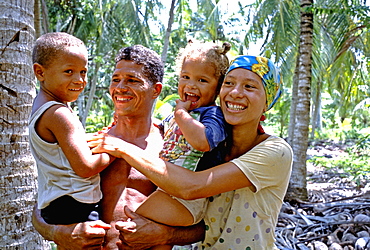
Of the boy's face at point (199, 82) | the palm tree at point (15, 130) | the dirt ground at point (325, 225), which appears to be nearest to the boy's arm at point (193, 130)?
the boy's face at point (199, 82)

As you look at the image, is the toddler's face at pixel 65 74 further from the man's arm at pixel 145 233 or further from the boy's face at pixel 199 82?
the man's arm at pixel 145 233

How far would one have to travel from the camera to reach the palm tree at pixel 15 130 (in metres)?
2.81

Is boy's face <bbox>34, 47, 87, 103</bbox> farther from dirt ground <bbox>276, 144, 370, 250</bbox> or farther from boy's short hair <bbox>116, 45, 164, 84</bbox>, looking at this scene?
dirt ground <bbox>276, 144, 370, 250</bbox>

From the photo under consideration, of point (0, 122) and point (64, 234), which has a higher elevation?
point (0, 122)

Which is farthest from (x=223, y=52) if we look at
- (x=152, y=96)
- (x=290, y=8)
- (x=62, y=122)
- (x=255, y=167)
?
(x=290, y=8)

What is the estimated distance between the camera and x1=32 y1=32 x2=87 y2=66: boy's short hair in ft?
7.04

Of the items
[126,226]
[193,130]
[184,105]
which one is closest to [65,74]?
[184,105]

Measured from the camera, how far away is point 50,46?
215 cm

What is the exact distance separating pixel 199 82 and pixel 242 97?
0.32 meters

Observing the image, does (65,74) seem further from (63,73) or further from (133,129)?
(133,129)

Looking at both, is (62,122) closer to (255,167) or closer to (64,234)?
(64,234)

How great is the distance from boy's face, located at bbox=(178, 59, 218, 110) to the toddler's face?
2.04ft

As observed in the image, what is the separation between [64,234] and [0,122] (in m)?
1.21

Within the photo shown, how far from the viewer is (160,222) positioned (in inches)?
81.7
